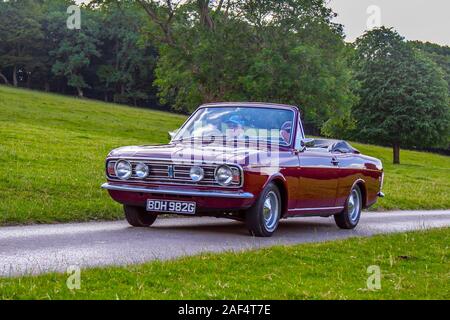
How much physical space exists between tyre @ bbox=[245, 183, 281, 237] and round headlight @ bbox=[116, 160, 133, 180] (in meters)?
1.66

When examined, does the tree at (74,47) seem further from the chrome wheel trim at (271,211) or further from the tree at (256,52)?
the chrome wheel trim at (271,211)

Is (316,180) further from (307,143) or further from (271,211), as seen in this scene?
(271,211)

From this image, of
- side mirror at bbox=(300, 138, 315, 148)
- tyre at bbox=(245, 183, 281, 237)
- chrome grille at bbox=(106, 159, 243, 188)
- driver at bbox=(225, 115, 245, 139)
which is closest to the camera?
chrome grille at bbox=(106, 159, 243, 188)

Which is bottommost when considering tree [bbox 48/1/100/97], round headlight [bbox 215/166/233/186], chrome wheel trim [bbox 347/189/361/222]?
chrome wheel trim [bbox 347/189/361/222]

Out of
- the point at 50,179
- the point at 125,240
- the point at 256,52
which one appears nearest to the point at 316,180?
the point at 125,240

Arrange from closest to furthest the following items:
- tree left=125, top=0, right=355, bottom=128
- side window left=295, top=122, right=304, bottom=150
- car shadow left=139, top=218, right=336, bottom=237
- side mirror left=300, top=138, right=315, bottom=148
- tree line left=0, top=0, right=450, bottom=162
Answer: car shadow left=139, top=218, right=336, bottom=237 < side window left=295, top=122, right=304, bottom=150 < side mirror left=300, top=138, right=315, bottom=148 < tree left=125, top=0, right=355, bottom=128 < tree line left=0, top=0, right=450, bottom=162

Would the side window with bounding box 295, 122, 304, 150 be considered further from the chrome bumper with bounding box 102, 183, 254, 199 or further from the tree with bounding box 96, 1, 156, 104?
the tree with bounding box 96, 1, 156, 104

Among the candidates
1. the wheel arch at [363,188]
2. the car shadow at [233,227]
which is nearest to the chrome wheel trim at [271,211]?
the car shadow at [233,227]

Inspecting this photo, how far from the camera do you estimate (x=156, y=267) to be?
263 inches

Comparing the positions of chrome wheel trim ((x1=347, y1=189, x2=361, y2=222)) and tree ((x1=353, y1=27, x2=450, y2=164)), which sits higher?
tree ((x1=353, y1=27, x2=450, y2=164))

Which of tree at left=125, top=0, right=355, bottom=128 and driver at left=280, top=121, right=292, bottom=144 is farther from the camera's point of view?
tree at left=125, top=0, right=355, bottom=128

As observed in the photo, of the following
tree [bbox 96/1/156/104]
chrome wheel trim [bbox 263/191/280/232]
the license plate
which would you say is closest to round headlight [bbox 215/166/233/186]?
the license plate

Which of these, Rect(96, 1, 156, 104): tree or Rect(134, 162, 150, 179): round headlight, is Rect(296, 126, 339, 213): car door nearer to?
Rect(134, 162, 150, 179): round headlight

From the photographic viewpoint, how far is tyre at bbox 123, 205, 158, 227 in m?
10.8
